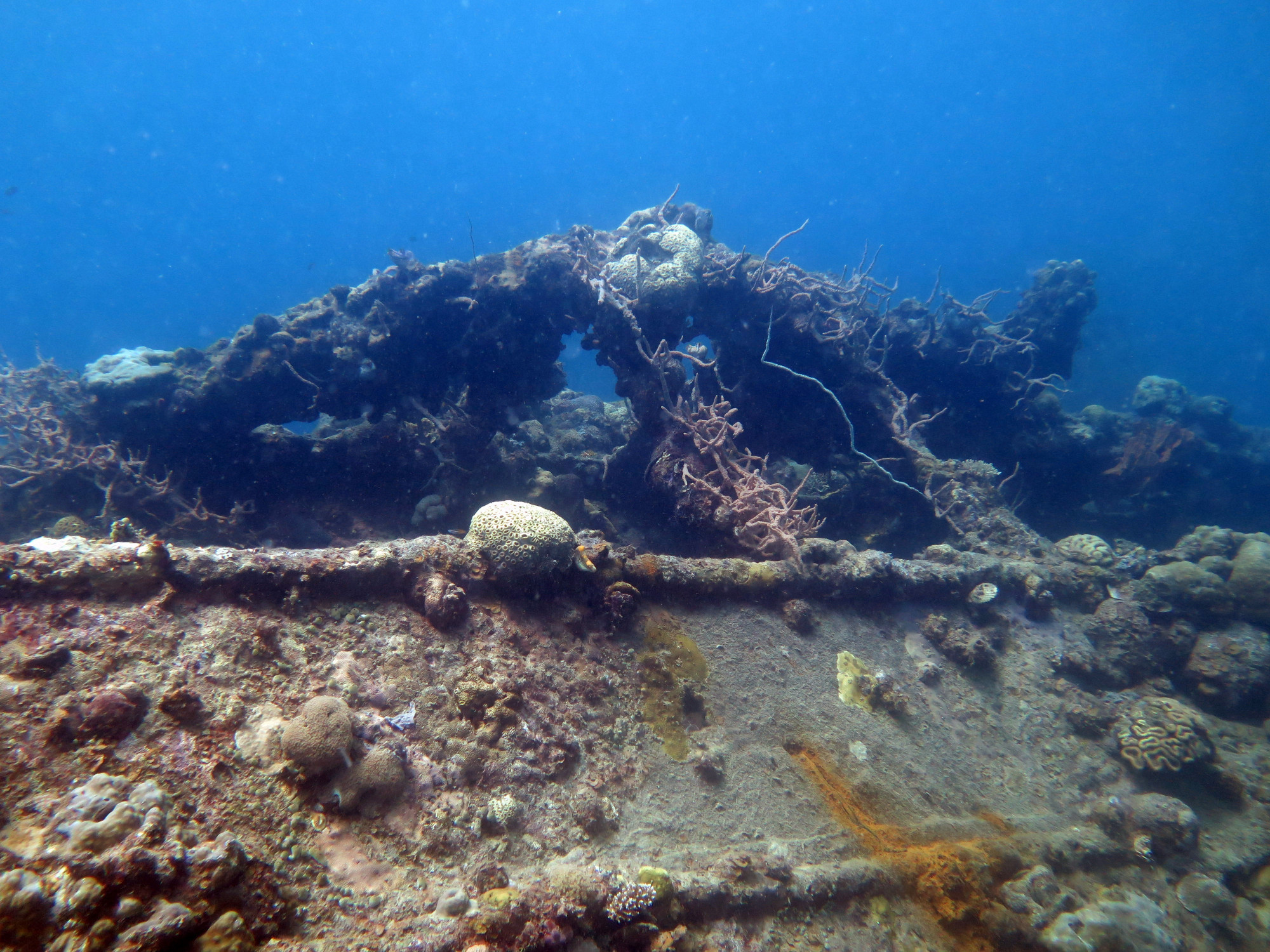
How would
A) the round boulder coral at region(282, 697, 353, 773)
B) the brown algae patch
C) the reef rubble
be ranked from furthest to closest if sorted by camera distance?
1. the brown algae patch
2. the round boulder coral at region(282, 697, 353, 773)
3. the reef rubble

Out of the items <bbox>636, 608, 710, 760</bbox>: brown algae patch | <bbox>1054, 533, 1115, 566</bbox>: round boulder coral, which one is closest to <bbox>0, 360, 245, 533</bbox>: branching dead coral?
<bbox>636, 608, 710, 760</bbox>: brown algae patch

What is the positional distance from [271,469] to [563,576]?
6.60m

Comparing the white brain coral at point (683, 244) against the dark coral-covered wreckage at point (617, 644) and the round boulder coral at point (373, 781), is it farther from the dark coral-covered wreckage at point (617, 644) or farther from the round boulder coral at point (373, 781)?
the round boulder coral at point (373, 781)

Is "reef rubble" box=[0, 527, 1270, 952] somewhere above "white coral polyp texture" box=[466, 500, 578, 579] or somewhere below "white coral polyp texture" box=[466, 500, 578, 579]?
below

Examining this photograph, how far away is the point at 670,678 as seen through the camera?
189 inches

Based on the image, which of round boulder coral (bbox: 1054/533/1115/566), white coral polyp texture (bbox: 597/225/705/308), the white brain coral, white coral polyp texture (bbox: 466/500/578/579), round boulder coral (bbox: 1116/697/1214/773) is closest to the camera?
white coral polyp texture (bbox: 466/500/578/579)

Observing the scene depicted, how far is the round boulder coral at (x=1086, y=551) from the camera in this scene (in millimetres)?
7824

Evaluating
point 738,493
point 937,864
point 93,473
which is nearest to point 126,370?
point 93,473

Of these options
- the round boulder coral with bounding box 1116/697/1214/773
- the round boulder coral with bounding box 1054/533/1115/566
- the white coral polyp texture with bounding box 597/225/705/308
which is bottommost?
the round boulder coral with bounding box 1116/697/1214/773

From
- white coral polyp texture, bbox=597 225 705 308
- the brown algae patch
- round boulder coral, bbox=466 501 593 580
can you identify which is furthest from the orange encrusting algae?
white coral polyp texture, bbox=597 225 705 308

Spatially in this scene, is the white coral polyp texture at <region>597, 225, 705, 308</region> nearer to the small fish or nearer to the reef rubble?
the reef rubble

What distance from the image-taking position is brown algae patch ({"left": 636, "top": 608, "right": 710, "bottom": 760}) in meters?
4.46

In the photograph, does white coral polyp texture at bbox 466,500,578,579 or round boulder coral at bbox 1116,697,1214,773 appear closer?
white coral polyp texture at bbox 466,500,578,579

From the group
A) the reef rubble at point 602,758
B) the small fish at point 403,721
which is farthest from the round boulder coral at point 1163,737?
the small fish at point 403,721
